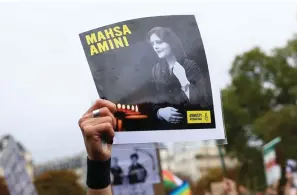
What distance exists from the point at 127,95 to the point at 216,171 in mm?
18423

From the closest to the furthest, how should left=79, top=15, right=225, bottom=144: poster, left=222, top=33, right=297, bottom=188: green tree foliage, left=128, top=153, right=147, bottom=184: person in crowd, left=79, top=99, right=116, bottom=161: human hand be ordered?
1. left=79, top=99, right=116, bottom=161: human hand
2. left=79, top=15, right=225, bottom=144: poster
3. left=128, top=153, right=147, bottom=184: person in crowd
4. left=222, top=33, right=297, bottom=188: green tree foliage

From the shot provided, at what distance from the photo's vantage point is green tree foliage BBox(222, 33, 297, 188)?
25250 millimetres

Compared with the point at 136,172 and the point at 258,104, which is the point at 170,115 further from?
the point at 258,104

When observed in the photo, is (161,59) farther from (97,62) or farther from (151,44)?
(97,62)

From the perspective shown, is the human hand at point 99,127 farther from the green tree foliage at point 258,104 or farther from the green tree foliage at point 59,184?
the green tree foliage at point 258,104

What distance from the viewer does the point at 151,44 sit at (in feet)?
6.68

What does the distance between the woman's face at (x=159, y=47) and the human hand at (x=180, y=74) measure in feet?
0.15

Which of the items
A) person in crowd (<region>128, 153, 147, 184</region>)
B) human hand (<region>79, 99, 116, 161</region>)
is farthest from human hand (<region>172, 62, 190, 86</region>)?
person in crowd (<region>128, 153, 147, 184</region>)

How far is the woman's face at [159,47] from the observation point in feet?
6.68

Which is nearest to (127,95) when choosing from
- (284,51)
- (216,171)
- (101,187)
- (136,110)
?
(136,110)

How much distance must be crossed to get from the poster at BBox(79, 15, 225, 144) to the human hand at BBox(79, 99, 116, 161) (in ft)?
0.47

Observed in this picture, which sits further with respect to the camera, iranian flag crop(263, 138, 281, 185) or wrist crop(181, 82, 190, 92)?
iranian flag crop(263, 138, 281, 185)

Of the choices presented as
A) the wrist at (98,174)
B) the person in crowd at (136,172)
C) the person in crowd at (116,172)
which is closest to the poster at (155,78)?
the wrist at (98,174)

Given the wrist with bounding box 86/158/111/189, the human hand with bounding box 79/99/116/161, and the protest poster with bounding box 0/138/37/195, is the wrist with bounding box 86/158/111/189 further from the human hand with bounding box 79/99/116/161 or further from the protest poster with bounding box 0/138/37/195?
the protest poster with bounding box 0/138/37/195
